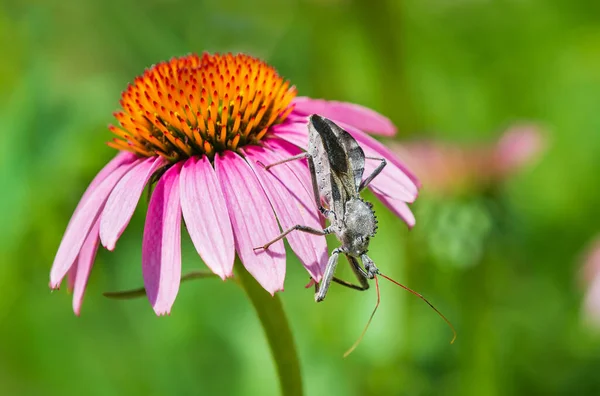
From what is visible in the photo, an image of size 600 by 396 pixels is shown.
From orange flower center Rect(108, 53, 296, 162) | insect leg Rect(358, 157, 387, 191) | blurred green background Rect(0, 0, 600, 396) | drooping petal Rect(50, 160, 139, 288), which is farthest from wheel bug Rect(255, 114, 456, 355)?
blurred green background Rect(0, 0, 600, 396)

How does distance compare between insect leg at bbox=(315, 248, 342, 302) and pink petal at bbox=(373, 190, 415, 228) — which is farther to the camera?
pink petal at bbox=(373, 190, 415, 228)

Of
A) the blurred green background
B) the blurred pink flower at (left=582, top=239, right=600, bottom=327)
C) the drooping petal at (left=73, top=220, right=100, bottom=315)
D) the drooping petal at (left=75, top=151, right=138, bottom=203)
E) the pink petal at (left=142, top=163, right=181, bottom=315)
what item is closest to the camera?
the pink petal at (left=142, top=163, right=181, bottom=315)

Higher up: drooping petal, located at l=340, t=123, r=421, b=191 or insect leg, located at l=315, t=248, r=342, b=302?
drooping petal, located at l=340, t=123, r=421, b=191

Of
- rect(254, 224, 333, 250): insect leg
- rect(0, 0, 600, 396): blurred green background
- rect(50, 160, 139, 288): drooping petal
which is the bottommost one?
rect(0, 0, 600, 396): blurred green background

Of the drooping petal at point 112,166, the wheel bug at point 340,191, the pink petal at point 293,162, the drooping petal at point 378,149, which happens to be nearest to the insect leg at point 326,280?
the wheel bug at point 340,191

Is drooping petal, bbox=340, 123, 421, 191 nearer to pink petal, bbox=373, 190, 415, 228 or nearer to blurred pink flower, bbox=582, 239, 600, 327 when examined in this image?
pink petal, bbox=373, 190, 415, 228

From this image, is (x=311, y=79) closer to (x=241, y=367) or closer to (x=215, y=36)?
(x=215, y=36)

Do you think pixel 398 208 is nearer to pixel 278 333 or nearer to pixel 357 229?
pixel 357 229

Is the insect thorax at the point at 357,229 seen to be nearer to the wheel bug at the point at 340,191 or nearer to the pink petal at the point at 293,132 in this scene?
the wheel bug at the point at 340,191
